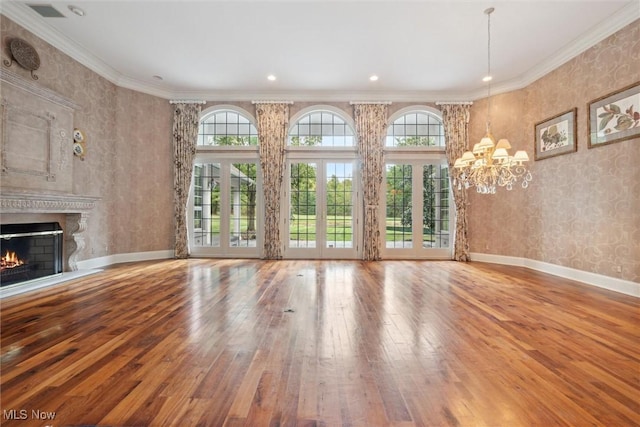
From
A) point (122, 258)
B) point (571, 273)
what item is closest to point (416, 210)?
point (571, 273)

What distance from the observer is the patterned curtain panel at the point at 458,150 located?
6520 millimetres

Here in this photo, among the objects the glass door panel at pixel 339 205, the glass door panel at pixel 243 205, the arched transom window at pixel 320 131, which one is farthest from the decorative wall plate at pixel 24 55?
the glass door panel at pixel 339 205

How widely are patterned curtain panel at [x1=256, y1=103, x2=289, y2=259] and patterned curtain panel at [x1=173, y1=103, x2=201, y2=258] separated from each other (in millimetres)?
1634

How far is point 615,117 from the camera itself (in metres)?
4.09

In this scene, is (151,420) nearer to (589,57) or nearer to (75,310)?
(75,310)

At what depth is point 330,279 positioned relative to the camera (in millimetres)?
4727

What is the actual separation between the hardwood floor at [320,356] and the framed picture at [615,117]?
227cm

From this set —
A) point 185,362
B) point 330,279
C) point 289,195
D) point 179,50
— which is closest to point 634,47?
point 330,279

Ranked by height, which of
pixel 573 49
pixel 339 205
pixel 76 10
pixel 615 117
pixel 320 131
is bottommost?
pixel 339 205

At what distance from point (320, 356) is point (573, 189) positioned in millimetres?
5276

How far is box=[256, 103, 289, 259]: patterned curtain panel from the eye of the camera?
6602mm

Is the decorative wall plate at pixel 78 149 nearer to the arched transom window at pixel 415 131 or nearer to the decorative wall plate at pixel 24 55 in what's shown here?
the decorative wall plate at pixel 24 55

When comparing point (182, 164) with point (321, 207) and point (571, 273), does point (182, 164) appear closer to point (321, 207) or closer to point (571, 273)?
point (321, 207)

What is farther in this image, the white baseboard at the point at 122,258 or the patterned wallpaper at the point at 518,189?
the white baseboard at the point at 122,258
